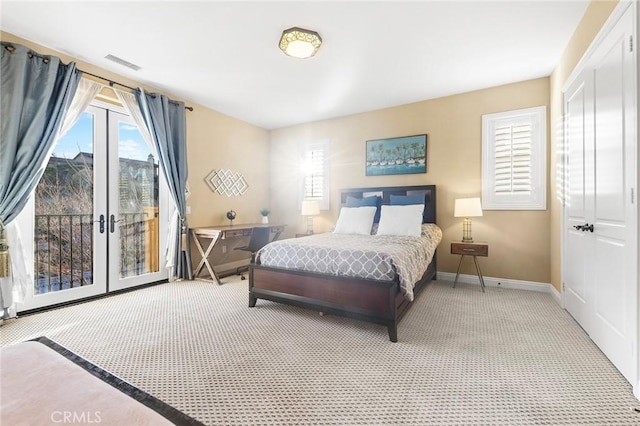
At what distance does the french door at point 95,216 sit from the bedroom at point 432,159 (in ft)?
2.05

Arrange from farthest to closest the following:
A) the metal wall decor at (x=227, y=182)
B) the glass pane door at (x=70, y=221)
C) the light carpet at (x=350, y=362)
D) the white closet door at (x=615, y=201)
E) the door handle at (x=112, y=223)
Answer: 1. the metal wall decor at (x=227, y=182)
2. the door handle at (x=112, y=223)
3. the glass pane door at (x=70, y=221)
4. the white closet door at (x=615, y=201)
5. the light carpet at (x=350, y=362)

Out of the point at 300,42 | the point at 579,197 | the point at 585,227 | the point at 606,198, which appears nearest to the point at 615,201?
the point at 606,198

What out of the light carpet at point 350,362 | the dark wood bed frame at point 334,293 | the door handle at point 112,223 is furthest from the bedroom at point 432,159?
the dark wood bed frame at point 334,293

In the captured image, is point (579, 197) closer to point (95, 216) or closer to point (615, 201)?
point (615, 201)

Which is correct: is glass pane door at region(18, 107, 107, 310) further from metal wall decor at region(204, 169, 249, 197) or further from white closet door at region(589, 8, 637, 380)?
white closet door at region(589, 8, 637, 380)

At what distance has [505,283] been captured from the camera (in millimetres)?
3990

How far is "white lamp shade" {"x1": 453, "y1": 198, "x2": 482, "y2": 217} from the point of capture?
151 inches

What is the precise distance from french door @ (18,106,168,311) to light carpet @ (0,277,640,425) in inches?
16.4

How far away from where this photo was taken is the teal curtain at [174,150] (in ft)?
12.8

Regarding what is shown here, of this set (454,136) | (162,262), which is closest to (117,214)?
(162,262)

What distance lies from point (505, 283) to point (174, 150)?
202 inches

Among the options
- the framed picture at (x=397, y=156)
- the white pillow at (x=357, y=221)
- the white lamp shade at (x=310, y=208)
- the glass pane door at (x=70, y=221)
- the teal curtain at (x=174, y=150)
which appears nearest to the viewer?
the glass pane door at (x=70, y=221)

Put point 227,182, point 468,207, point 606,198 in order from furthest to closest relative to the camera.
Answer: point 227,182
point 468,207
point 606,198

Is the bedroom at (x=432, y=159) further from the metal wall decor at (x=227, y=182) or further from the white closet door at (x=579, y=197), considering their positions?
the white closet door at (x=579, y=197)
